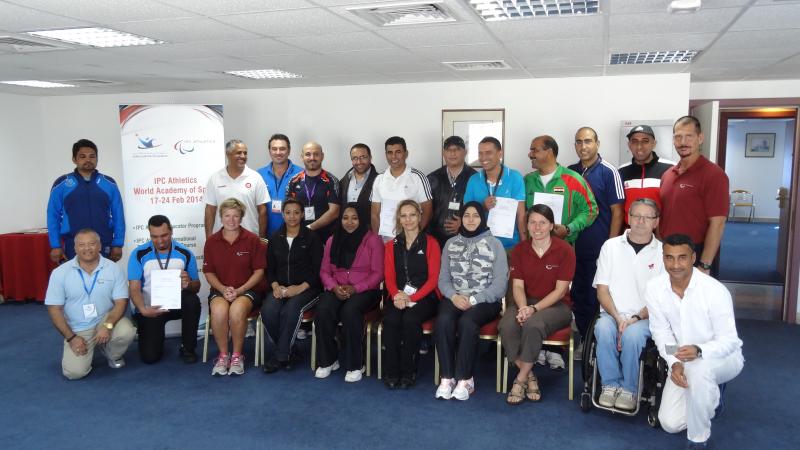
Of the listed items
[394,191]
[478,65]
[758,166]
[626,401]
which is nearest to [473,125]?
[478,65]

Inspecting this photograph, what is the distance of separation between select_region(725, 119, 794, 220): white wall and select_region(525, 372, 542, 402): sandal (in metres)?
13.3

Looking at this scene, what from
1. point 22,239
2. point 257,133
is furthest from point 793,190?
point 22,239

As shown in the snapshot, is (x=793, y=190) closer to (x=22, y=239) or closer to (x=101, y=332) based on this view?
(x=101, y=332)

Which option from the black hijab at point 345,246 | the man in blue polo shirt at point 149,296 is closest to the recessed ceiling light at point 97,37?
the man in blue polo shirt at point 149,296

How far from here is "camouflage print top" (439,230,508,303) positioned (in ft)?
13.1

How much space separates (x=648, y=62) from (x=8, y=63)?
18.4 ft

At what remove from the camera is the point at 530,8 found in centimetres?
321

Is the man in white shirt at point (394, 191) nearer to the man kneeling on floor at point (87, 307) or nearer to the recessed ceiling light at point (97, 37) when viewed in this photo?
the recessed ceiling light at point (97, 37)

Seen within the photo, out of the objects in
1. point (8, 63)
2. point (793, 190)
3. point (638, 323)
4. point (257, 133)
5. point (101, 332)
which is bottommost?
point (101, 332)

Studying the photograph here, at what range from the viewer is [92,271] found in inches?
174

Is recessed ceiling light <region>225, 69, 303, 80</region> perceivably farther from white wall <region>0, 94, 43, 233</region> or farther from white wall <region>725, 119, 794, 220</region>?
white wall <region>725, 119, 794, 220</region>

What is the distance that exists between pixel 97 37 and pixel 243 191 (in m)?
1.68

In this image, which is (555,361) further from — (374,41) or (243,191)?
(243,191)

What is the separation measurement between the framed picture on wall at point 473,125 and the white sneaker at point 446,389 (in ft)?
9.78
